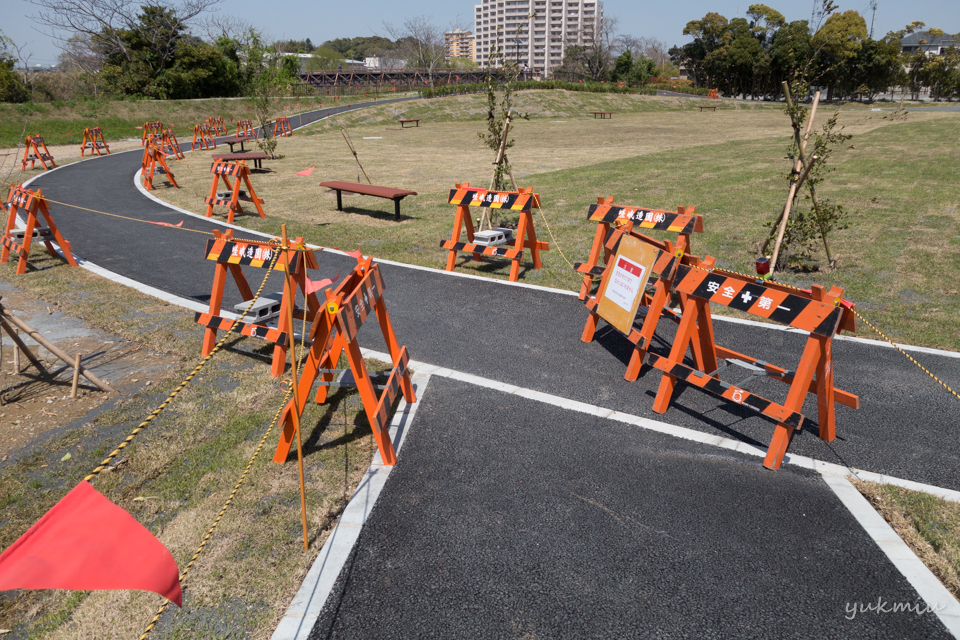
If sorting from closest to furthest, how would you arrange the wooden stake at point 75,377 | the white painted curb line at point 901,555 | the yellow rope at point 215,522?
the yellow rope at point 215,522 < the white painted curb line at point 901,555 < the wooden stake at point 75,377

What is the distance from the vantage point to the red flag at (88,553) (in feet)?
7.55

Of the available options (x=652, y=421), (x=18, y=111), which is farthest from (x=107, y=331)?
(x=18, y=111)

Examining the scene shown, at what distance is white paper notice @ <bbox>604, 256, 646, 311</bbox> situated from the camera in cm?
593

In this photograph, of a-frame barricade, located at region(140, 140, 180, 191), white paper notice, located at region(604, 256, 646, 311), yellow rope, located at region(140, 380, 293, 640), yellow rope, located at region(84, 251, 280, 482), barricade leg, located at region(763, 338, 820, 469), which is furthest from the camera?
a-frame barricade, located at region(140, 140, 180, 191)

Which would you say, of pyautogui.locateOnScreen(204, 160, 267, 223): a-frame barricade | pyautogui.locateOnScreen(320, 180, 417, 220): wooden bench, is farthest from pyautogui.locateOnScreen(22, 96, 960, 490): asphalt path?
pyautogui.locateOnScreen(320, 180, 417, 220): wooden bench

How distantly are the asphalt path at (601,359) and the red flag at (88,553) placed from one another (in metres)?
4.00

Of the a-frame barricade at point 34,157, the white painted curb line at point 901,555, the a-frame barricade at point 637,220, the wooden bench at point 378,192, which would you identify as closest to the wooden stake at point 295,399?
the white painted curb line at point 901,555

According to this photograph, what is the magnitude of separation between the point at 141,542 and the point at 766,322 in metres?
7.58

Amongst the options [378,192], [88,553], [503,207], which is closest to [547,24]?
[378,192]

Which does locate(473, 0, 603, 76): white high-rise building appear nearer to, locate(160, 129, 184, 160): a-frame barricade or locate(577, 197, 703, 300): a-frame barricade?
locate(160, 129, 184, 160): a-frame barricade

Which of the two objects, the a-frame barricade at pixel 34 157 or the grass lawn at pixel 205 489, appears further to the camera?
the a-frame barricade at pixel 34 157

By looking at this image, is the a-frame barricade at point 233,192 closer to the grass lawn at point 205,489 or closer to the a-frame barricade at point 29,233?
the a-frame barricade at point 29,233

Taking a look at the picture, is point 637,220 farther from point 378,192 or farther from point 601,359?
point 378,192

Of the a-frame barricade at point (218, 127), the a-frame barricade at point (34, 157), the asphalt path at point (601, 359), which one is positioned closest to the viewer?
the asphalt path at point (601, 359)
